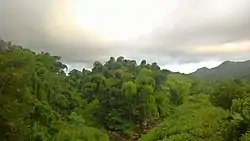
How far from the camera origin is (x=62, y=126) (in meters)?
27.1

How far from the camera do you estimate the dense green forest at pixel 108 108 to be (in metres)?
20.0

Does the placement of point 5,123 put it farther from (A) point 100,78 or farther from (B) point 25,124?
(A) point 100,78

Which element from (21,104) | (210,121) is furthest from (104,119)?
(21,104)

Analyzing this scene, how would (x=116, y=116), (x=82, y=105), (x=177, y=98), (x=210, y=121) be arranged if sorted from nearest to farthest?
(x=210, y=121) < (x=116, y=116) < (x=82, y=105) < (x=177, y=98)

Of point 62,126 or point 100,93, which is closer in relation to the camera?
point 62,126

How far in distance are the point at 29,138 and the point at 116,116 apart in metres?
23.9

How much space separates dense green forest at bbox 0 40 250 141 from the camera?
20016mm

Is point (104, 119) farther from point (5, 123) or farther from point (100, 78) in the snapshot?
point (5, 123)

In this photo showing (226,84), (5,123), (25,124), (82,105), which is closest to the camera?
(5,123)

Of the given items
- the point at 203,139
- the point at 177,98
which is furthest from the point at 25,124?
the point at 177,98

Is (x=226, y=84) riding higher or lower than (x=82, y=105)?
higher

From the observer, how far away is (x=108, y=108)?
47.9 metres

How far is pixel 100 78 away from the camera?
173 ft

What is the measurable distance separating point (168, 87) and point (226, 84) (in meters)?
31.8
